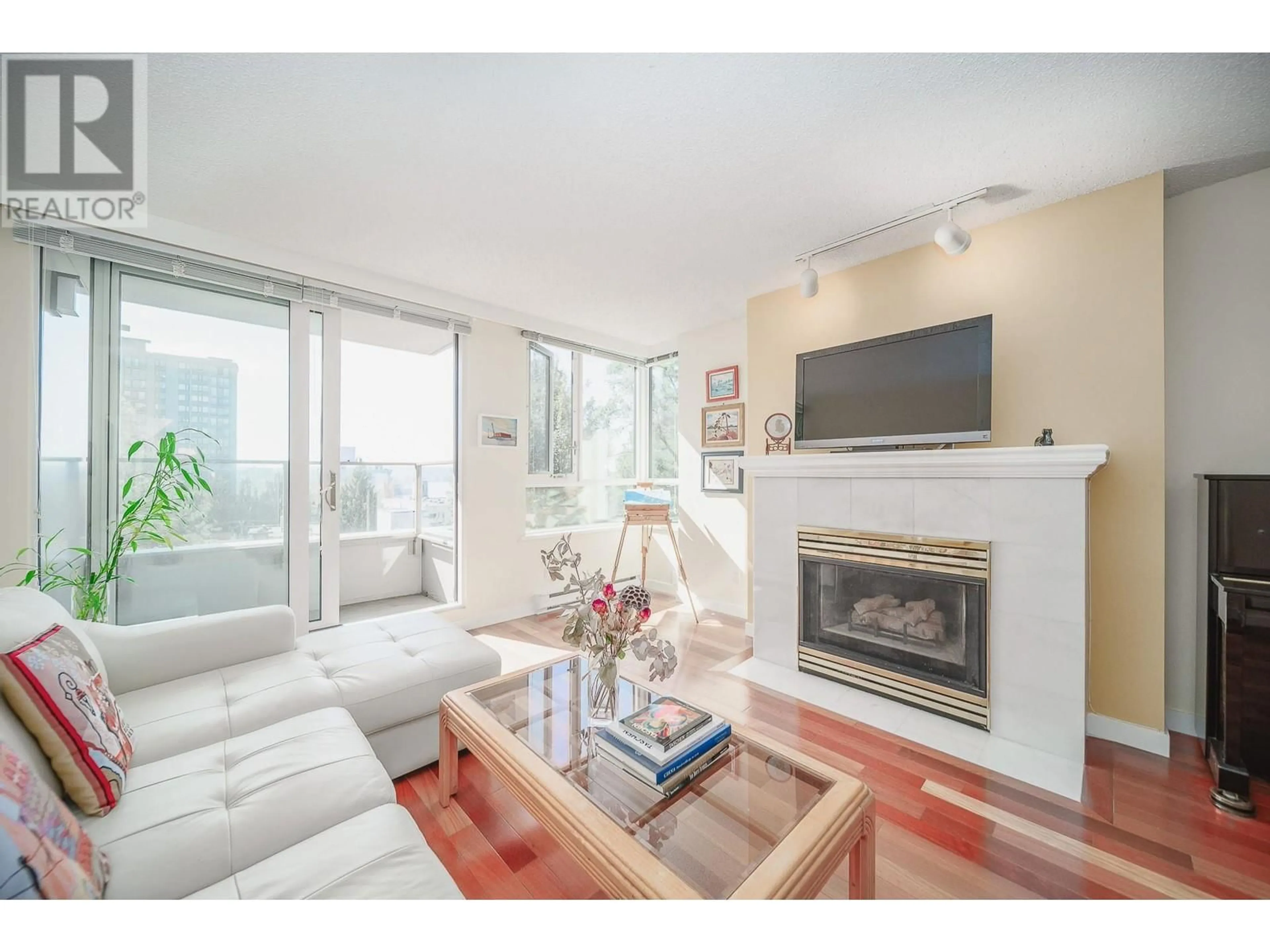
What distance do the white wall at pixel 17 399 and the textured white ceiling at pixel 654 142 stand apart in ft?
2.22

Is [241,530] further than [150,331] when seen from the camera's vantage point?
Yes

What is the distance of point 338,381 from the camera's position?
10.2 feet

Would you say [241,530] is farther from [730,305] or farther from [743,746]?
[730,305]

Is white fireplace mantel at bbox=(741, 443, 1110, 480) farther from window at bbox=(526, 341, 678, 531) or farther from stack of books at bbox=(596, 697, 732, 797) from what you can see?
window at bbox=(526, 341, 678, 531)

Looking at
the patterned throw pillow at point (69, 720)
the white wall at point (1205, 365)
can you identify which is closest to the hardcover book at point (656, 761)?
the patterned throw pillow at point (69, 720)

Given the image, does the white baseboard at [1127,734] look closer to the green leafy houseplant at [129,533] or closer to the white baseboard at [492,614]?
the white baseboard at [492,614]

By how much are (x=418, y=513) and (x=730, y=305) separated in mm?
3245

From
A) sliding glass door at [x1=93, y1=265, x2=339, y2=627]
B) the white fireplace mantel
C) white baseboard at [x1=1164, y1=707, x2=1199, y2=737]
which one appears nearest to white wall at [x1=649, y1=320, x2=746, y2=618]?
the white fireplace mantel

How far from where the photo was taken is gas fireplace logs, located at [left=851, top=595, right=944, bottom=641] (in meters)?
2.41

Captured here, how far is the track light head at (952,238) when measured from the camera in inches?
82.5
